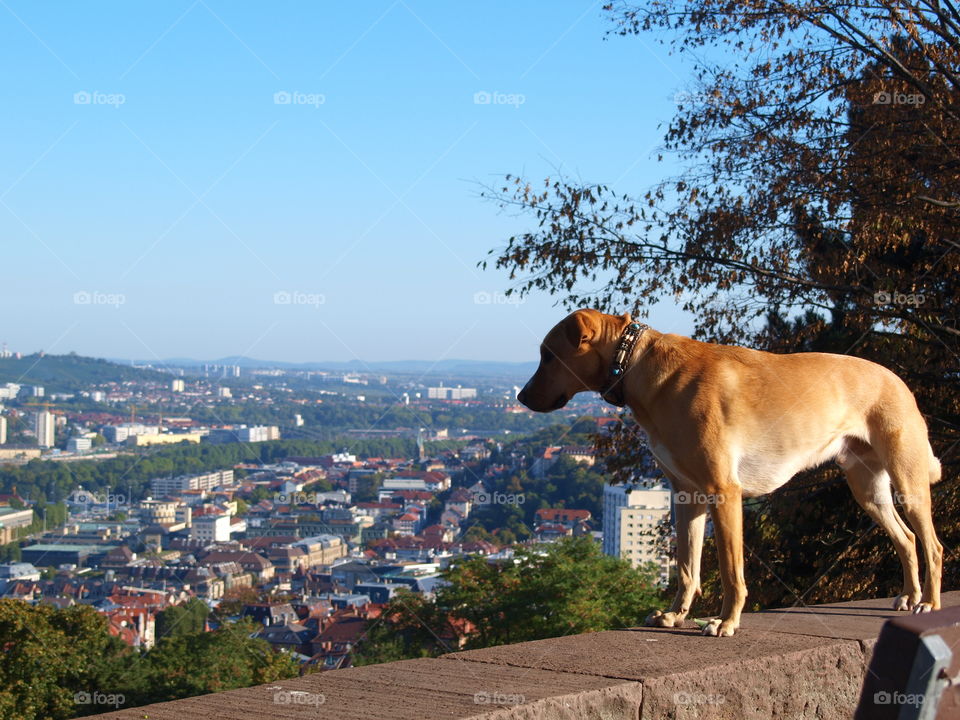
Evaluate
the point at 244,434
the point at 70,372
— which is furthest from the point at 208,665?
the point at 70,372

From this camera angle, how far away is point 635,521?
18.8 m

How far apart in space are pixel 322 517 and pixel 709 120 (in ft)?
117

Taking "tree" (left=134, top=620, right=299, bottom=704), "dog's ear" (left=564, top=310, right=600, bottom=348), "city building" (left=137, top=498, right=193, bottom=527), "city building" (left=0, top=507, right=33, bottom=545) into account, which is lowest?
"city building" (left=0, top=507, right=33, bottom=545)

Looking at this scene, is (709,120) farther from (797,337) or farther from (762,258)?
(797,337)

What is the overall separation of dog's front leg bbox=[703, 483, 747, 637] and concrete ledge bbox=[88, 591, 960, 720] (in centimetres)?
10

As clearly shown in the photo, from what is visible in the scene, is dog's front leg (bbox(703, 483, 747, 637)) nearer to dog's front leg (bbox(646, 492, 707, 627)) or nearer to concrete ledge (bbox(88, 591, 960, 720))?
concrete ledge (bbox(88, 591, 960, 720))

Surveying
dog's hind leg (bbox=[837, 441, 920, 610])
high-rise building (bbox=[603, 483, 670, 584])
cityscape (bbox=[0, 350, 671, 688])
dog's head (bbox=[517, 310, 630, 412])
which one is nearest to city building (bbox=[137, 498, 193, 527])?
cityscape (bbox=[0, 350, 671, 688])

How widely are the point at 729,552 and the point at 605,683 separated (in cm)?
123

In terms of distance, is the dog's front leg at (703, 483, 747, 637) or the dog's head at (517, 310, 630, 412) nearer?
the dog's front leg at (703, 483, 747, 637)

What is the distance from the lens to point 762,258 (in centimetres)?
1179

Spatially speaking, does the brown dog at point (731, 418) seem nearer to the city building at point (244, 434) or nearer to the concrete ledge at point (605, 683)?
the concrete ledge at point (605, 683)

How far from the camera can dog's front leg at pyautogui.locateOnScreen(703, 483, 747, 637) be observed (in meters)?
4.09

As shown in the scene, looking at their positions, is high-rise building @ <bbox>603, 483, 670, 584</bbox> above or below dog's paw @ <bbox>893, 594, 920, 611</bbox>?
below

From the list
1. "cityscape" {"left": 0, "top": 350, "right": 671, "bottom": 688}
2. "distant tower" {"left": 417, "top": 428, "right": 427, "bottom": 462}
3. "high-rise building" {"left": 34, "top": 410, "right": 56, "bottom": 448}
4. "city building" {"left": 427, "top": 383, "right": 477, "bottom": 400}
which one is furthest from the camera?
"city building" {"left": 427, "top": 383, "right": 477, "bottom": 400}
